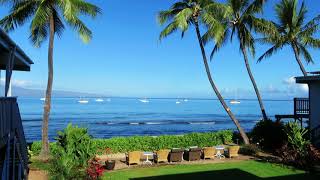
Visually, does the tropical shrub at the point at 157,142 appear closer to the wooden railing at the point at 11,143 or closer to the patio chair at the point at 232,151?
the patio chair at the point at 232,151

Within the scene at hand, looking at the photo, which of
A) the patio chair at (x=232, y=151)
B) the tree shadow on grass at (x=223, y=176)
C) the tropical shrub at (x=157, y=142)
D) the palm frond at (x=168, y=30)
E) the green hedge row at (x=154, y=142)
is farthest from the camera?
the palm frond at (x=168, y=30)

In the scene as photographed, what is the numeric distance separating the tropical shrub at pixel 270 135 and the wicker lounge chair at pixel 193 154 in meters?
5.26

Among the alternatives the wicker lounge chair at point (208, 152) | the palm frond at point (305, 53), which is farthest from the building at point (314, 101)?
the palm frond at point (305, 53)

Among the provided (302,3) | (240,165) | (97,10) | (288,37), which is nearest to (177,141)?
(240,165)

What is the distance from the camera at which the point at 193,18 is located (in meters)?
30.1

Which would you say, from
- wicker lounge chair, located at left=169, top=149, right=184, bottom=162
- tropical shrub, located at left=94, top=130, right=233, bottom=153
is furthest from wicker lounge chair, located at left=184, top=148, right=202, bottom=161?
tropical shrub, located at left=94, top=130, right=233, bottom=153

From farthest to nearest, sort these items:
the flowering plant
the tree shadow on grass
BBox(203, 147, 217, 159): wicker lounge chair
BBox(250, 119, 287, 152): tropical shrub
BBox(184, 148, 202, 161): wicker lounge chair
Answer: BBox(250, 119, 287, 152): tropical shrub → BBox(203, 147, 217, 159): wicker lounge chair → BBox(184, 148, 202, 161): wicker lounge chair → the tree shadow on grass → the flowering plant

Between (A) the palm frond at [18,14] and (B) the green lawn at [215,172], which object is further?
(A) the palm frond at [18,14]

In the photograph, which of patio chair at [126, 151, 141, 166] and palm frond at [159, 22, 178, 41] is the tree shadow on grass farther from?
palm frond at [159, 22, 178, 41]

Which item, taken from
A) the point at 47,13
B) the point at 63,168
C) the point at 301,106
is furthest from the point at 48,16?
the point at 301,106

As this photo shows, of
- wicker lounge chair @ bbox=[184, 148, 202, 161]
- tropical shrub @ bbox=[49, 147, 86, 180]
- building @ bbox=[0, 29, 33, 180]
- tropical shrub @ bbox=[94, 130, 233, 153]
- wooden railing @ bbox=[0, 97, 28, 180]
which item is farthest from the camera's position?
tropical shrub @ bbox=[94, 130, 233, 153]

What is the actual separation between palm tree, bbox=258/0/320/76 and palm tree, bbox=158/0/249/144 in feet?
21.9

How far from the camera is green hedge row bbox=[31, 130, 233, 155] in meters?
26.8

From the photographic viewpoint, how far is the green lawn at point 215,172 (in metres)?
19.5
